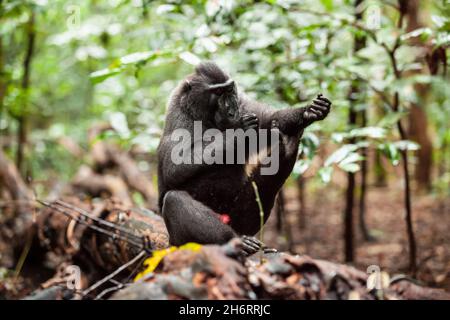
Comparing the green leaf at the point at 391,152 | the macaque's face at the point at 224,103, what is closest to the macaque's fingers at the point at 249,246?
the macaque's face at the point at 224,103

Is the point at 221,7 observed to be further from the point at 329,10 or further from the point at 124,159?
the point at 124,159

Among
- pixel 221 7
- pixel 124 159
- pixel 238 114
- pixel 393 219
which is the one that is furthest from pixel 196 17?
pixel 393 219

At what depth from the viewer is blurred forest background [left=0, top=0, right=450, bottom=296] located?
5098 millimetres

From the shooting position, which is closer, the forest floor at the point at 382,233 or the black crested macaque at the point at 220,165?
the black crested macaque at the point at 220,165

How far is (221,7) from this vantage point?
15.5 feet

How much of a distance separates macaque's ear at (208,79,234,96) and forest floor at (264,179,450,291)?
7.77 feet

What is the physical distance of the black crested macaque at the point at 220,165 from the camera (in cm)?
409

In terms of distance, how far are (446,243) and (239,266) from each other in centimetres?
654

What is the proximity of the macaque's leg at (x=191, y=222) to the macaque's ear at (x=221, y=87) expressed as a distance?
107 centimetres

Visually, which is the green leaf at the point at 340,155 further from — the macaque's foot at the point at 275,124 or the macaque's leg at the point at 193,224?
the macaque's leg at the point at 193,224

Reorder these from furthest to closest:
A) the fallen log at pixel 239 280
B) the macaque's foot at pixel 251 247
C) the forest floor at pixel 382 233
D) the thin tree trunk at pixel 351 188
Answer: the forest floor at pixel 382 233, the thin tree trunk at pixel 351 188, the macaque's foot at pixel 251 247, the fallen log at pixel 239 280

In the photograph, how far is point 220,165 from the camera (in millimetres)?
4293

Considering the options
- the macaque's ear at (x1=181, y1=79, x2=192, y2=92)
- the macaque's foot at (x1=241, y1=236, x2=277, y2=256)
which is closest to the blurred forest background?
the macaque's ear at (x1=181, y1=79, x2=192, y2=92)

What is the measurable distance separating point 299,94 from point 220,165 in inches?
101
